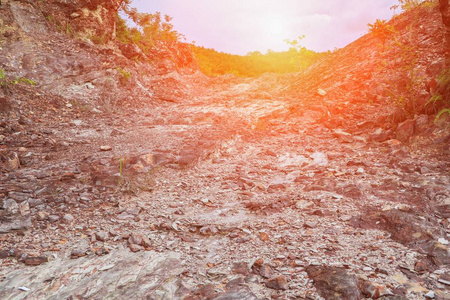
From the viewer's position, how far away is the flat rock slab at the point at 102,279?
2.51m

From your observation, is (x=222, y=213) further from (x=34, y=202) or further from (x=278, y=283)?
(x=34, y=202)

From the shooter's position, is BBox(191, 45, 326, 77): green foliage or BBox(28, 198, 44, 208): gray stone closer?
BBox(28, 198, 44, 208): gray stone

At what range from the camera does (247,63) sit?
1048 inches

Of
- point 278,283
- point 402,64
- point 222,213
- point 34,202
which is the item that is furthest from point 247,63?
point 278,283

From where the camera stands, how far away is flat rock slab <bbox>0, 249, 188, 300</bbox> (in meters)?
2.51

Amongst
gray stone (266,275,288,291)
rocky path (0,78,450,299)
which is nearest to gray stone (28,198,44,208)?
rocky path (0,78,450,299)

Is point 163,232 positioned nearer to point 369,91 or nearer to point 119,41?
point 369,91

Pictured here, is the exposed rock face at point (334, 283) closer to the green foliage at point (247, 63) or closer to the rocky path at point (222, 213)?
the rocky path at point (222, 213)

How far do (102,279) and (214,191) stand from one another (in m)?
2.43

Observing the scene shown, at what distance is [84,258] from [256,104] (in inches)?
347

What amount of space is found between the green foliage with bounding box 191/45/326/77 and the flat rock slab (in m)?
18.3

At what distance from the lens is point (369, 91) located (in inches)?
340

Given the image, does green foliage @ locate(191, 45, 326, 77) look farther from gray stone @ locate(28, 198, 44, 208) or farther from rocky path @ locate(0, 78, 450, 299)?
gray stone @ locate(28, 198, 44, 208)

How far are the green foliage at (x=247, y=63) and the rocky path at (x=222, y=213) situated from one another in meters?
14.8
